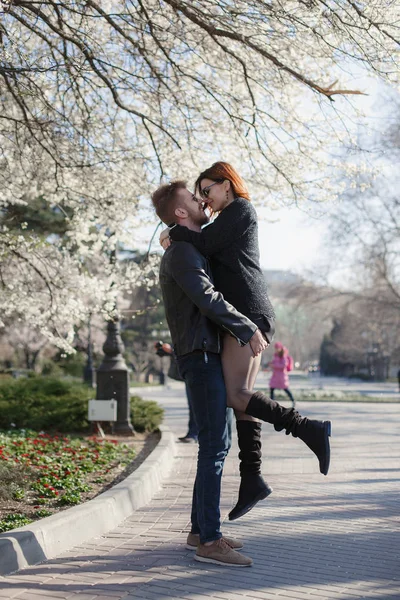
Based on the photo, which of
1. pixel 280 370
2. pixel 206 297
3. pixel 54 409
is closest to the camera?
pixel 206 297

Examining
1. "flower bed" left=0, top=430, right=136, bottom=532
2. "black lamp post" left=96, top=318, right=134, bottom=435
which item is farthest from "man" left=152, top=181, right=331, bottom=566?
"black lamp post" left=96, top=318, right=134, bottom=435

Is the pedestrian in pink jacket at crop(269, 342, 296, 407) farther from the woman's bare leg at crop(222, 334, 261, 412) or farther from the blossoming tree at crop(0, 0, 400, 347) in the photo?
the woman's bare leg at crop(222, 334, 261, 412)

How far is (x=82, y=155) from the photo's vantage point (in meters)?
9.93

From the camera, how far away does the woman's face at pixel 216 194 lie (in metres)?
4.63

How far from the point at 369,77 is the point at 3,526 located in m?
6.38

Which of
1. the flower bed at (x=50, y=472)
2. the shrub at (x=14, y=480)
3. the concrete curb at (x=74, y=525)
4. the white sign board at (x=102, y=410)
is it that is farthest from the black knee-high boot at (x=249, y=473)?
the white sign board at (x=102, y=410)

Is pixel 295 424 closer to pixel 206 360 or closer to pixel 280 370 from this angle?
pixel 206 360

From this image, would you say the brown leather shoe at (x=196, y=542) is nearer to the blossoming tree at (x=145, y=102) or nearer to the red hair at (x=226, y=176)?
the red hair at (x=226, y=176)

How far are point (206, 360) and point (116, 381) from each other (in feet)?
26.2

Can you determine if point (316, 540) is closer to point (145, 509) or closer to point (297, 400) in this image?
point (145, 509)

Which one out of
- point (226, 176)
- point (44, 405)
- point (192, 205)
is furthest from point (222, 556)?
point (44, 405)

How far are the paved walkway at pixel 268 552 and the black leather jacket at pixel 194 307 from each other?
121 cm

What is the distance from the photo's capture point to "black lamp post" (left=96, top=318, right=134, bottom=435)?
39.0 feet

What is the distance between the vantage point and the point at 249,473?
4445 millimetres
